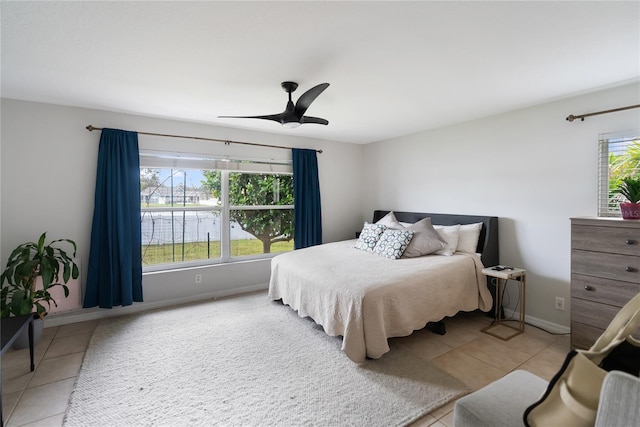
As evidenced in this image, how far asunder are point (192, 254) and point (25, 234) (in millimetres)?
1689

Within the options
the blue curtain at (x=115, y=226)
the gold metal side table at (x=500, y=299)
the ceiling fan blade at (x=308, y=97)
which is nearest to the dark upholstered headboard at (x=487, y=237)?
the gold metal side table at (x=500, y=299)

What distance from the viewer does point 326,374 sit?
7.26 ft

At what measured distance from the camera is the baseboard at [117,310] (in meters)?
3.12

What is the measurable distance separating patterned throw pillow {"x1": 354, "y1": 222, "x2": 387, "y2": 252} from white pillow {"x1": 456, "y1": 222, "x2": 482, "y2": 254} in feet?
3.02

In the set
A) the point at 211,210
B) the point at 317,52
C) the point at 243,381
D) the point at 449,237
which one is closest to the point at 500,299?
the point at 449,237

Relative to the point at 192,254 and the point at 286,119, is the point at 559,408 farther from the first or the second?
the point at 192,254

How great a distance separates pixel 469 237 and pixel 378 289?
1716mm

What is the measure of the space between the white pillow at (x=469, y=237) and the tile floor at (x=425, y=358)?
812 millimetres

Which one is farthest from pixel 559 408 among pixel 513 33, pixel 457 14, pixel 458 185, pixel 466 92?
pixel 458 185

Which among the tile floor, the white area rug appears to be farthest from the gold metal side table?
the white area rug

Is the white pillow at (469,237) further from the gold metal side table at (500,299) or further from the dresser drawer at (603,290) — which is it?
the dresser drawer at (603,290)

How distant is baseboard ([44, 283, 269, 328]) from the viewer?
3124 mm

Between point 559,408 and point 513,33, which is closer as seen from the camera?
point 559,408

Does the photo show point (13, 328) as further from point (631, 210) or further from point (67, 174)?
point (631, 210)
